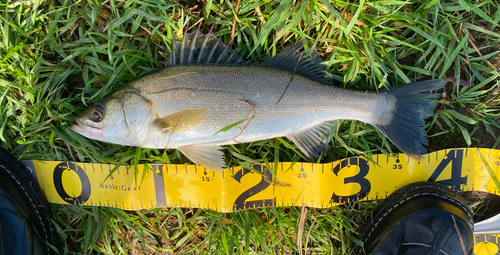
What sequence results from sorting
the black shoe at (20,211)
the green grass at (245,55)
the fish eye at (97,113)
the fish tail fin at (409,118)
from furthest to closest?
the black shoe at (20,211) < the green grass at (245,55) < the fish tail fin at (409,118) < the fish eye at (97,113)

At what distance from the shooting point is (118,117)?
252cm

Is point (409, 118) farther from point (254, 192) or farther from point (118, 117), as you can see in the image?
point (118, 117)

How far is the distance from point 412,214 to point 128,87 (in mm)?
3183

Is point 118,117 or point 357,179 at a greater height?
point 118,117

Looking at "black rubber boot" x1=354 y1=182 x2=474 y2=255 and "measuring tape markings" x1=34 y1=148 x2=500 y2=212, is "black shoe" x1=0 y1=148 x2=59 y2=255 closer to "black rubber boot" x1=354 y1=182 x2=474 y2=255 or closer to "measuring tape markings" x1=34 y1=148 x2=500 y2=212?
"measuring tape markings" x1=34 y1=148 x2=500 y2=212

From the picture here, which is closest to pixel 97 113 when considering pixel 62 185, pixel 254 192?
pixel 62 185

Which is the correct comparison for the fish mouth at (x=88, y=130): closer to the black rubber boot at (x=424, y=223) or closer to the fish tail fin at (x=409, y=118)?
the fish tail fin at (x=409, y=118)

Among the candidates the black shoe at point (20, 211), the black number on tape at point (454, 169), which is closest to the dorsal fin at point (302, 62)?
the black number on tape at point (454, 169)

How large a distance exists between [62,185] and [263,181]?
7.19 ft

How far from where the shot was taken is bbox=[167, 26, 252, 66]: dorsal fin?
2666mm

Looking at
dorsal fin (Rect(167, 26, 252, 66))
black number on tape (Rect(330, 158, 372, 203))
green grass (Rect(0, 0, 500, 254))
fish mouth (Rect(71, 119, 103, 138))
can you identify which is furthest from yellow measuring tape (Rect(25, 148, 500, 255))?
dorsal fin (Rect(167, 26, 252, 66))

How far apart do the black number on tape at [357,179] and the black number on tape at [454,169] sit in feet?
2.33

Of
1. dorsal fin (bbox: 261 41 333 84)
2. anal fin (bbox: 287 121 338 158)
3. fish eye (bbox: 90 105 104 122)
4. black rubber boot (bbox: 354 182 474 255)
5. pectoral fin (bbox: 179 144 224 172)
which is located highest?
dorsal fin (bbox: 261 41 333 84)

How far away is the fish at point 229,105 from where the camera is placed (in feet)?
8.34
